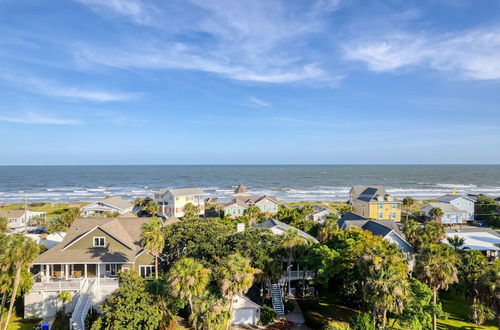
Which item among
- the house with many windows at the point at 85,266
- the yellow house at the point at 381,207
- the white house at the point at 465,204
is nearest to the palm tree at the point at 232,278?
the house with many windows at the point at 85,266

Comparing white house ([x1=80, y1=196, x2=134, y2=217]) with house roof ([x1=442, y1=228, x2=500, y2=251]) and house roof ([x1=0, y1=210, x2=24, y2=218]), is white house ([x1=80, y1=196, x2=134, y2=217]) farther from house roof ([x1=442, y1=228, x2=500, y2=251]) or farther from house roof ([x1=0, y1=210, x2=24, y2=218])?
house roof ([x1=442, y1=228, x2=500, y2=251])

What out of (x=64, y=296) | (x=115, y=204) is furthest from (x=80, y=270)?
(x=115, y=204)

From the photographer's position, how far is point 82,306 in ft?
82.2

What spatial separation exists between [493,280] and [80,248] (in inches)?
1387

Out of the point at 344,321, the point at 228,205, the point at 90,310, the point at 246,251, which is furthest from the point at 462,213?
the point at 90,310

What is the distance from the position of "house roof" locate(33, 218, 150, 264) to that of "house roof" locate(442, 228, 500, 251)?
38.9m

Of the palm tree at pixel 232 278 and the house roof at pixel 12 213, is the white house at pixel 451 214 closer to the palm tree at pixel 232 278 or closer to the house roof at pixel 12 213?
the palm tree at pixel 232 278

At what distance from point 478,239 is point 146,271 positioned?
146 ft

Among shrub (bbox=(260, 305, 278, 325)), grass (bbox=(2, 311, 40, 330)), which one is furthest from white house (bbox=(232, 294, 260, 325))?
grass (bbox=(2, 311, 40, 330))

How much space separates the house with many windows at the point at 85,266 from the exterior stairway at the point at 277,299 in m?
11.7

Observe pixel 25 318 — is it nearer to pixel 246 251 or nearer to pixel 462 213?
pixel 246 251

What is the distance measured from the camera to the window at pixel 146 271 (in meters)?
29.4

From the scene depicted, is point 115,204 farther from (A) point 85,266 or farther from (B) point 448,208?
(B) point 448,208

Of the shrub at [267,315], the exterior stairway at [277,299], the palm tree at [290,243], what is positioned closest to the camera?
the shrub at [267,315]
